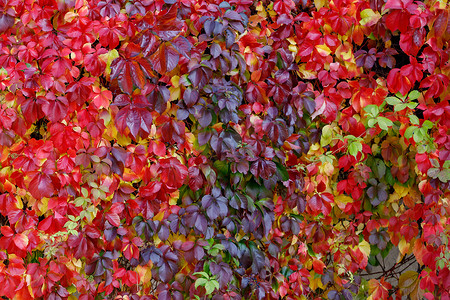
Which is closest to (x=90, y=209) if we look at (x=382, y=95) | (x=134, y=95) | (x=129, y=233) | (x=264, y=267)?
(x=129, y=233)

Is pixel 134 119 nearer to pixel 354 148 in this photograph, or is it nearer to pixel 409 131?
pixel 354 148

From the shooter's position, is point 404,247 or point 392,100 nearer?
point 392,100

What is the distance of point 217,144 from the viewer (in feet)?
5.95

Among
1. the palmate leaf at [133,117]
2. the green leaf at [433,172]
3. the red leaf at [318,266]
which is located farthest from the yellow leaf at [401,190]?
the palmate leaf at [133,117]

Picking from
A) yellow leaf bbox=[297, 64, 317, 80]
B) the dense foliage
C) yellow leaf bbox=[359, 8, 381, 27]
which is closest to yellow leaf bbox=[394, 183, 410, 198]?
the dense foliage

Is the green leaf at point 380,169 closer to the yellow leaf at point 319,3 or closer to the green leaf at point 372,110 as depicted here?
the green leaf at point 372,110

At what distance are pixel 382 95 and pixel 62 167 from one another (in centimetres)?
142

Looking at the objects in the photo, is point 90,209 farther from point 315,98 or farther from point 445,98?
point 445,98

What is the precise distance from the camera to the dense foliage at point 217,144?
5.79 feet

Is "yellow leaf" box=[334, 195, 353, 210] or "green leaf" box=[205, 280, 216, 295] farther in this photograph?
"yellow leaf" box=[334, 195, 353, 210]

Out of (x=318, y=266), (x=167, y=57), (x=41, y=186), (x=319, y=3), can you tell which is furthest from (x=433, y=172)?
(x=41, y=186)

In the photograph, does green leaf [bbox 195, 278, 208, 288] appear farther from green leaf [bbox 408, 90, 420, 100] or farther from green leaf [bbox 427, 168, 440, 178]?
green leaf [bbox 408, 90, 420, 100]

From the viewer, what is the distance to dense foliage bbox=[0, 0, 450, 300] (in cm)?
176

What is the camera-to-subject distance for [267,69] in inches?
75.8
